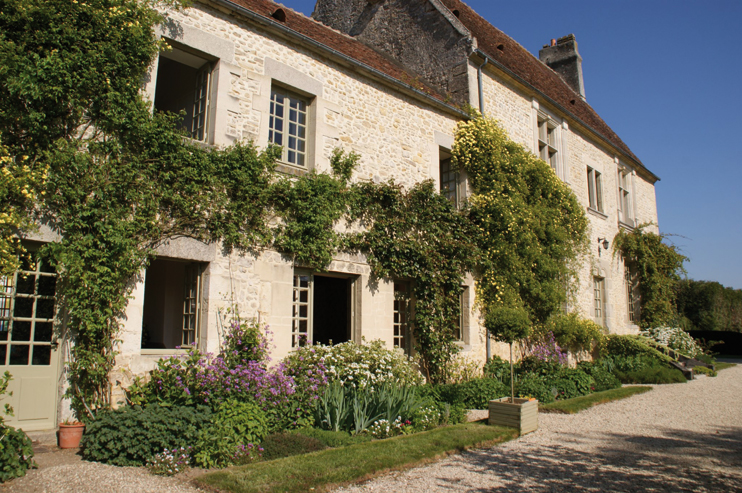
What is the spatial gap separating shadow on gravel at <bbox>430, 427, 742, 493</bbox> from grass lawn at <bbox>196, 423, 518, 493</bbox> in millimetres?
343

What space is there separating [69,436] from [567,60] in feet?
63.9

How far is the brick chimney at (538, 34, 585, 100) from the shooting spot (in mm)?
18875

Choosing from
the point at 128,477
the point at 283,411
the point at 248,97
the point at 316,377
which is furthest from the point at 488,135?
the point at 128,477

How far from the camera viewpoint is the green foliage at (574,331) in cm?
1161

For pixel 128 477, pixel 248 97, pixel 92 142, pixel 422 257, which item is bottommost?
pixel 128 477

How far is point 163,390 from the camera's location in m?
5.62

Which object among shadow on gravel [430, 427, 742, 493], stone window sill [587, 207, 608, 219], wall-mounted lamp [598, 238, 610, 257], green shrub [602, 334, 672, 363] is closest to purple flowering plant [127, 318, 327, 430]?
shadow on gravel [430, 427, 742, 493]

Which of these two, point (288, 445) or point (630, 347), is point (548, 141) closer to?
point (630, 347)

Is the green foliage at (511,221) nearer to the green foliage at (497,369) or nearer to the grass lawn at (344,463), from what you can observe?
the green foliage at (497,369)

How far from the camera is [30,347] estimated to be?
17.1 feet

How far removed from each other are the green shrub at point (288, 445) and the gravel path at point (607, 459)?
981 millimetres

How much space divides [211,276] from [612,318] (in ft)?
41.2

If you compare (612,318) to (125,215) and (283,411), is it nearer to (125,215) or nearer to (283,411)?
(283,411)

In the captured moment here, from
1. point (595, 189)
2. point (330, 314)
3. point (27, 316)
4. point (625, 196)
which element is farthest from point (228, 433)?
point (625, 196)
